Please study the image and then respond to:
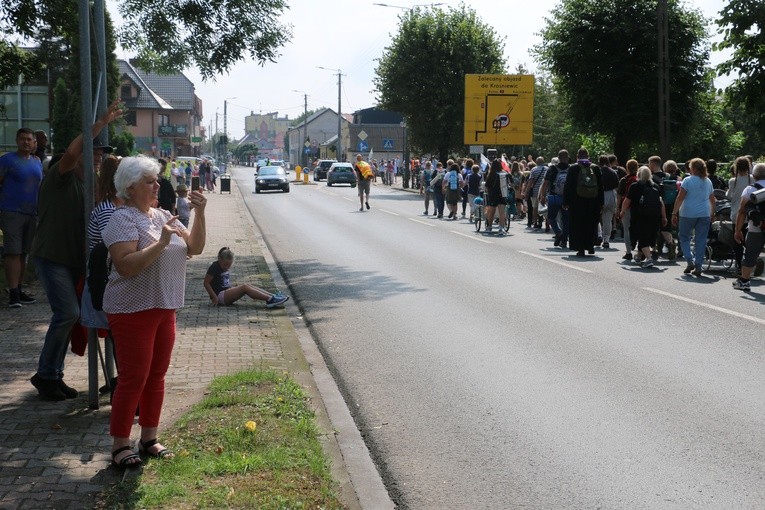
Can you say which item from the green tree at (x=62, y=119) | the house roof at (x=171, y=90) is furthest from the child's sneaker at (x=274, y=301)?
the house roof at (x=171, y=90)

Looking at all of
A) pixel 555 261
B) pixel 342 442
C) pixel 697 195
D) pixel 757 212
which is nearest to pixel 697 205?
pixel 697 195

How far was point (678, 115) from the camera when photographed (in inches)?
1601

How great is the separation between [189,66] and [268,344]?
1137 cm

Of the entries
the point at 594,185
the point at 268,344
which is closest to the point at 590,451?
the point at 268,344

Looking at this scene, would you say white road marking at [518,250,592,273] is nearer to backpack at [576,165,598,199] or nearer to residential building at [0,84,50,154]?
backpack at [576,165,598,199]

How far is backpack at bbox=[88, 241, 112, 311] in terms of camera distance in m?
5.72

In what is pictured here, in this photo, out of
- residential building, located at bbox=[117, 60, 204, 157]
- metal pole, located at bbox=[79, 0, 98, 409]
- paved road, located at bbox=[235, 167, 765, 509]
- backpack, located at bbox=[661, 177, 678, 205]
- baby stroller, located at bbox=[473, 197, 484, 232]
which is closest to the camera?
paved road, located at bbox=[235, 167, 765, 509]

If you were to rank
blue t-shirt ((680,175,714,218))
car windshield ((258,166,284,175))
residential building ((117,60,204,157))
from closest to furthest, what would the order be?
1. blue t-shirt ((680,175,714,218))
2. car windshield ((258,166,284,175))
3. residential building ((117,60,204,157))

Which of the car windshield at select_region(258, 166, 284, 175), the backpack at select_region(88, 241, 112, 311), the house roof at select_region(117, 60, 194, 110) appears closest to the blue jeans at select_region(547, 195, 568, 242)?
the backpack at select_region(88, 241, 112, 311)

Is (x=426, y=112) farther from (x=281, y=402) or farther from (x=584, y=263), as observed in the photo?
(x=281, y=402)

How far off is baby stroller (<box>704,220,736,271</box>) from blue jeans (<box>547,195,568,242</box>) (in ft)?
14.1

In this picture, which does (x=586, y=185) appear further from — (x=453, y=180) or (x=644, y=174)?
(x=453, y=180)

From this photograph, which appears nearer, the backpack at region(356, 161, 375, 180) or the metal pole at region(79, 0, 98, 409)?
the metal pole at region(79, 0, 98, 409)

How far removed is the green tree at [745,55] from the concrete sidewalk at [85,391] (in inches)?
688
